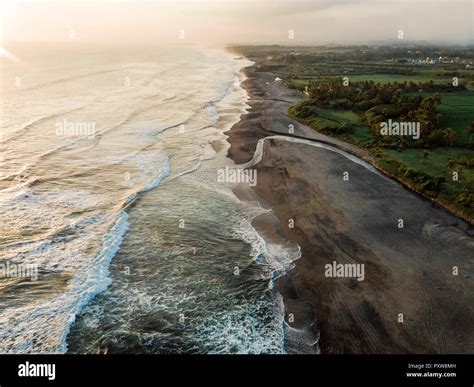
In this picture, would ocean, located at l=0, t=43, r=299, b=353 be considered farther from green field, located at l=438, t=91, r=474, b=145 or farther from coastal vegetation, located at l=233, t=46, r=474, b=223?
green field, located at l=438, t=91, r=474, b=145

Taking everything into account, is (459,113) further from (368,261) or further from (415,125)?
(368,261)

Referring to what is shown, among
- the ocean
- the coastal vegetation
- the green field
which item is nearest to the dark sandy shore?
the ocean

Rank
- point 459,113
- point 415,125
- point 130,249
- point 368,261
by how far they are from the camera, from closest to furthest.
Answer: point 368,261, point 130,249, point 415,125, point 459,113

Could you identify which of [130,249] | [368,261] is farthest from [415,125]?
[130,249]

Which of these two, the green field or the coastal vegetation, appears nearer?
the coastal vegetation
